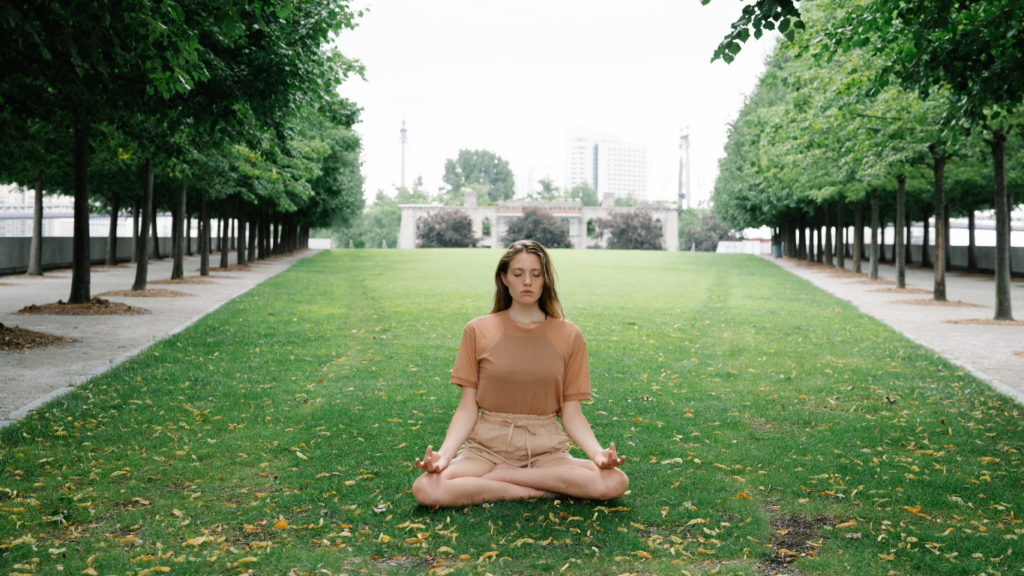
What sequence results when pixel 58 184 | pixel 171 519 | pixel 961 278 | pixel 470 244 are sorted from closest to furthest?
1. pixel 171 519
2. pixel 58 184
3. pixel 961 278
4. pixel 470 244

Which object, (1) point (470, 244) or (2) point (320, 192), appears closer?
(2) point (320, 192)

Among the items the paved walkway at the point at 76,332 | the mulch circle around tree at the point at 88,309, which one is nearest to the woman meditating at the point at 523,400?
the paved walkway at the point at 76,332

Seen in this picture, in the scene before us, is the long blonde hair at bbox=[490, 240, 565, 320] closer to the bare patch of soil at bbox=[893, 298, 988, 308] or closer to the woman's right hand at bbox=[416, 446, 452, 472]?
the woman's right hand at bbox=[416, 446, 452, 472]

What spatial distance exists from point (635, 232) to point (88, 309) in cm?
7604

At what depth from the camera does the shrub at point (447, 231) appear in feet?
276

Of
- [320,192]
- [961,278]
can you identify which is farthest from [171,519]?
[320,192]

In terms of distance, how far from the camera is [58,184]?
92.5 feet

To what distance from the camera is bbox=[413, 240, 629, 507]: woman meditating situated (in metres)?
4.67

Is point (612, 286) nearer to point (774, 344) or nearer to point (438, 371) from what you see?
point (774, 344)

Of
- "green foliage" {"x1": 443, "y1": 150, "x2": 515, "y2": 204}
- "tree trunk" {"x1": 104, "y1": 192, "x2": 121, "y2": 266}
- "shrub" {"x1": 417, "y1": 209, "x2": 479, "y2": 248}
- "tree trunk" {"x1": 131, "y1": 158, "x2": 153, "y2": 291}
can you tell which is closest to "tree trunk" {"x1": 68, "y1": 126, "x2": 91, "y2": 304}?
"tree trunk" {"x1": 131, "y1": 158, "x2": 153, "y2": 291}

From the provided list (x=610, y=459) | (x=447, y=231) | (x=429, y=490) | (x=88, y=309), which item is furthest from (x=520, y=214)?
(x=610, y=459)

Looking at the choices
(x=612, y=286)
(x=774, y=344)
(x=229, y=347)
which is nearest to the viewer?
(x=229, y=347)

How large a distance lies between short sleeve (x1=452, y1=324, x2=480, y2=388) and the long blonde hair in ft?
0.74

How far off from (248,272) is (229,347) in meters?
19.7
